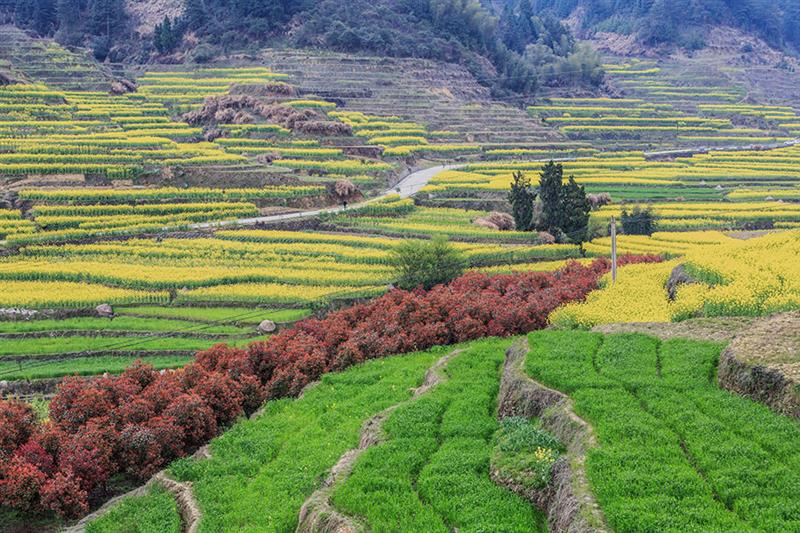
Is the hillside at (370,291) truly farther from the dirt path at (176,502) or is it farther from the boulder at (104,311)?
the boulder at (104,311)

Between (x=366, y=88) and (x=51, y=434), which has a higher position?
(x=366, y=88)

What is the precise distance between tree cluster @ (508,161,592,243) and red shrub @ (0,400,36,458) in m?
31.2

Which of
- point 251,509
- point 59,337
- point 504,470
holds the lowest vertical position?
point 59,337

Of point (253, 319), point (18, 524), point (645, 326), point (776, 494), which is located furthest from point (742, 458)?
point (253, 319)

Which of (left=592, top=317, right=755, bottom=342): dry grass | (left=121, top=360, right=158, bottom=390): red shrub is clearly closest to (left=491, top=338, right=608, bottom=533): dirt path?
(left=592, top=317, right=755, bottom=342): dry grass

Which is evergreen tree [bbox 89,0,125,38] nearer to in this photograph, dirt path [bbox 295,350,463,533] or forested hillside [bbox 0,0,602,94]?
forested hillside [bbox 0,0,602,94]

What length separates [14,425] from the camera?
16.9m

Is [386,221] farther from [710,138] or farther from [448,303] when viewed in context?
[710,138]

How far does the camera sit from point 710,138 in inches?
3263

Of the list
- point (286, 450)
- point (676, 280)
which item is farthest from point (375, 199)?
point (286, 450)

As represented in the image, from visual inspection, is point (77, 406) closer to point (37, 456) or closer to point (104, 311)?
point (37, 456)

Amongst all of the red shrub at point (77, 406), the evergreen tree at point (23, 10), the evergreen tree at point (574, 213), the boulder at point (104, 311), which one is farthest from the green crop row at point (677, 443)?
the evergreen tree at point (23, 10)

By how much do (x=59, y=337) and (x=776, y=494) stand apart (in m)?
28.1

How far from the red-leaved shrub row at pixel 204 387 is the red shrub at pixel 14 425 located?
0.02 m
